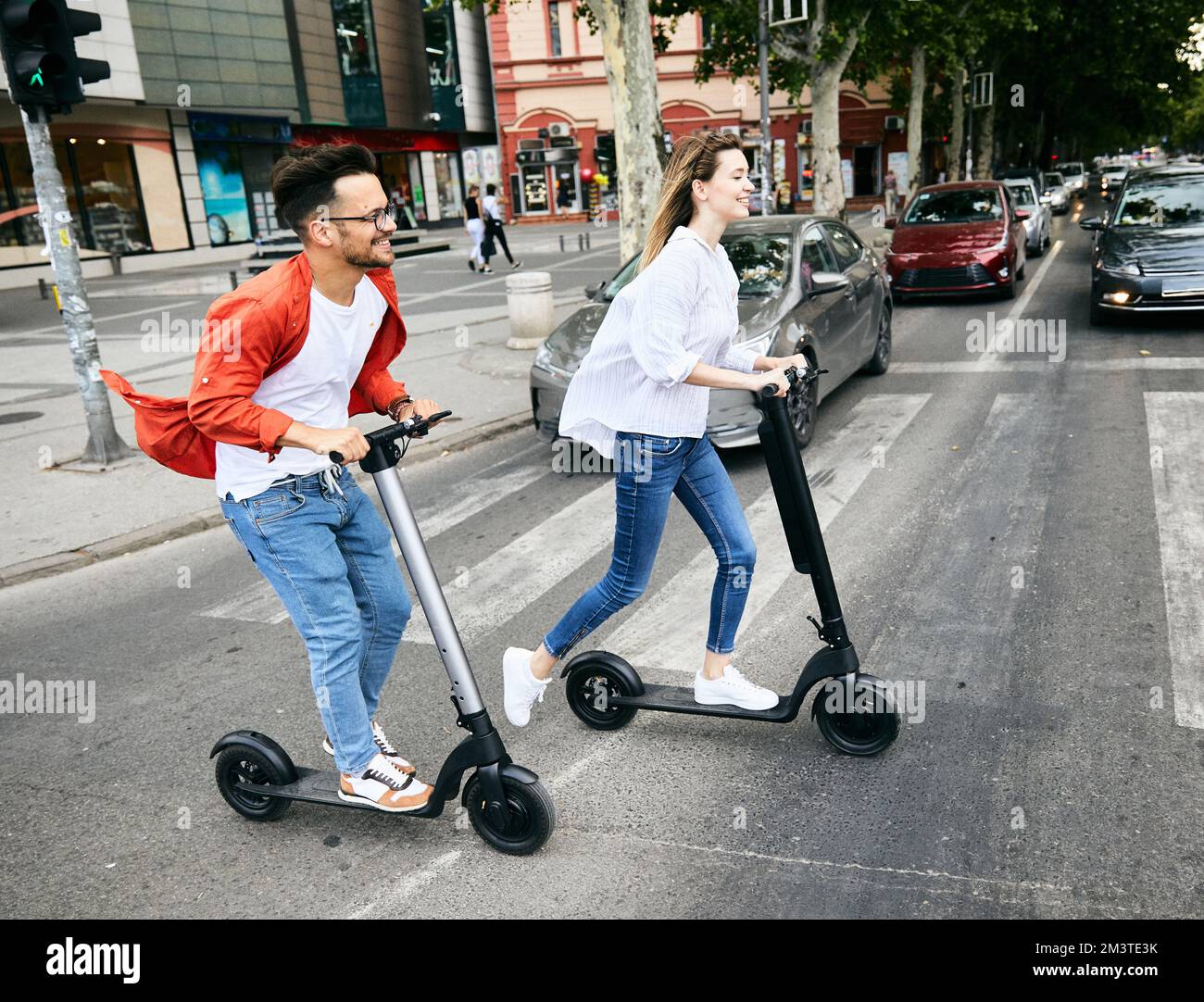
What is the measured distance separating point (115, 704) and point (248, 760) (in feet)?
4.63

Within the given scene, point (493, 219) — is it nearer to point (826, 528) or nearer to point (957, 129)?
point (826, 528)

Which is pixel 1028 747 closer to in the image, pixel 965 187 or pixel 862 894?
pixel 862 894

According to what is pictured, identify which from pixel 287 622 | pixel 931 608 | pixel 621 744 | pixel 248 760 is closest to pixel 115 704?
pixel 287 622

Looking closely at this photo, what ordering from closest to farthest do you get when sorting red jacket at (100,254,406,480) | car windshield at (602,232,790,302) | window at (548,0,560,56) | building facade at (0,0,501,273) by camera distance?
red jacket at (100,254,406,480)
car windshield at (602,232,790,302)
building facade at (0,0,501,273)
window at (548,0,560,56)

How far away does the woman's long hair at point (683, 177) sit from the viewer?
3.40 m

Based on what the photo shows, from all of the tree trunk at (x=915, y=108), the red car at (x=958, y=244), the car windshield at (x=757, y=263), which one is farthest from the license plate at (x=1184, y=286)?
the tree trunk at (x=915, y=108)

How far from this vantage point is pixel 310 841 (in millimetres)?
3363

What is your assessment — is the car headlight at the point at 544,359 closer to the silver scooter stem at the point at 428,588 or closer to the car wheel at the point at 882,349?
the car wheel at the point at 882,349

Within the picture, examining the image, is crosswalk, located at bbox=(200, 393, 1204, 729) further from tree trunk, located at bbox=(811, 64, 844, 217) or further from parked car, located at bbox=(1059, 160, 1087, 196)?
parked car, located at bbox=(1059, 160, 1087, 196)

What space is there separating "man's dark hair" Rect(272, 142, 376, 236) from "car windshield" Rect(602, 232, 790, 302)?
5.35 metres

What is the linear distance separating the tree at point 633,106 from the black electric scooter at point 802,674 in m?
10.4

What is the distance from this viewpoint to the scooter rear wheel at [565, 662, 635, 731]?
3.89 metres

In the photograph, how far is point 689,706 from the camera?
12.4 ft

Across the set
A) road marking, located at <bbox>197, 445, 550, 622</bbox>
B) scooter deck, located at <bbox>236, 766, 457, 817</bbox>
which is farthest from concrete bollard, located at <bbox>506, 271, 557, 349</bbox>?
scooter deck, located at <bbox>236, 766, 457, 817</bbox>
